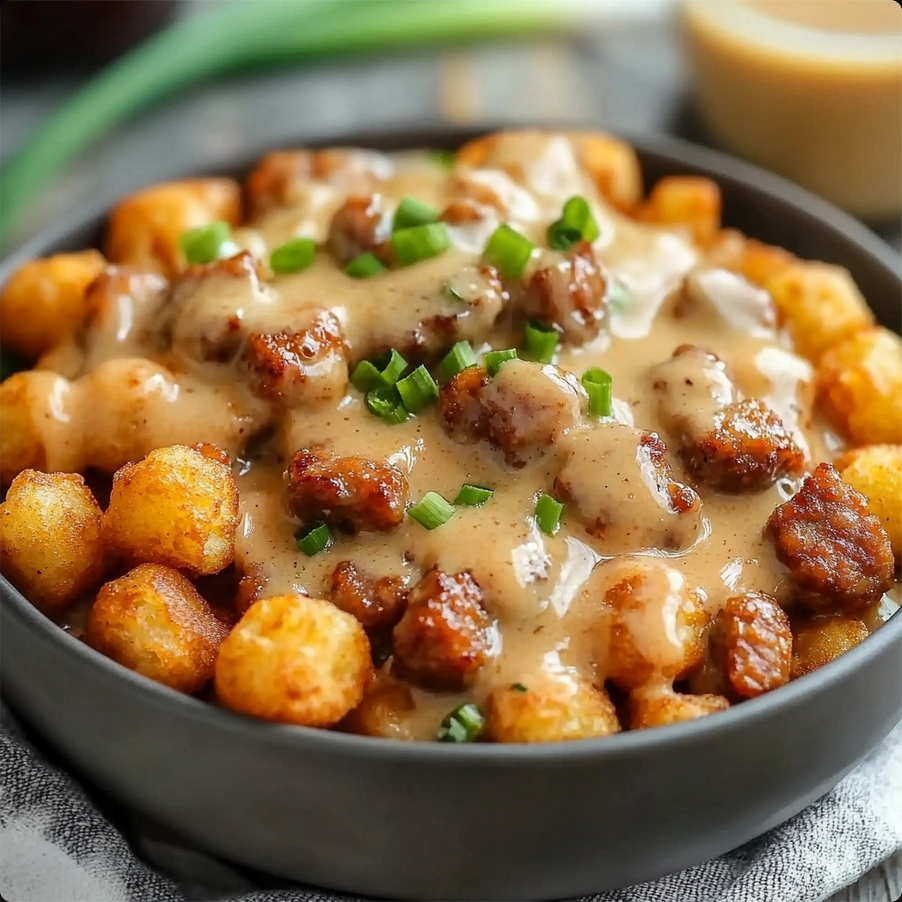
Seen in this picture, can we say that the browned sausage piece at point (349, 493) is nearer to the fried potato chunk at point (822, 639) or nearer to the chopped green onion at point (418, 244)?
the chopped green onion at point (418, 244)

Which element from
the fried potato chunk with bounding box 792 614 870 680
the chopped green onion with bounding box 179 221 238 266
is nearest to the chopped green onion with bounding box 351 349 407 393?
the chopped green onion with bounding box 179 221 238 266

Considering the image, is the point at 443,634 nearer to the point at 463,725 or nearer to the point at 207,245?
the point at 463,725

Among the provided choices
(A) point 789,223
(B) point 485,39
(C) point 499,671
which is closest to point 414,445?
(C) point 499,671

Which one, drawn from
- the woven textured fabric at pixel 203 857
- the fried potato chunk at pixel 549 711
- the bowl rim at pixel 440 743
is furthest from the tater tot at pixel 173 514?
the fried potato chunk at pixel 549 711

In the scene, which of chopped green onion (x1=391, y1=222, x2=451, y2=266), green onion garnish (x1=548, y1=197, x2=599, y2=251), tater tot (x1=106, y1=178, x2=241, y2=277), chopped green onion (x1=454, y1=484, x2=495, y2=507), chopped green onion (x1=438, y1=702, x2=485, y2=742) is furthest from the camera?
tater tot (x1=106, y1=178, x2=241, y2=277)

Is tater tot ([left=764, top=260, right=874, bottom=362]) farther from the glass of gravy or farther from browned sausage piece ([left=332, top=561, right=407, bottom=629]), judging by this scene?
the glass of gravy

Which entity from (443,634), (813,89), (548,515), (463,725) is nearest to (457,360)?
(548,515)
